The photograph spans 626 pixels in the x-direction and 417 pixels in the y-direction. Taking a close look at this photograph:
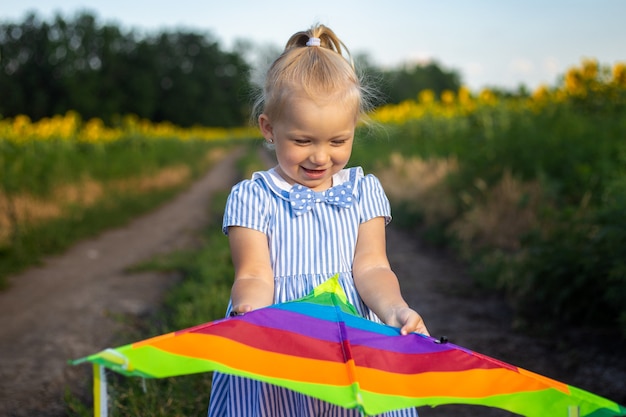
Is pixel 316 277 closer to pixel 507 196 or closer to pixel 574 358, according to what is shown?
pixel 574 358

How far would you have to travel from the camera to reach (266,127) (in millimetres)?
1873

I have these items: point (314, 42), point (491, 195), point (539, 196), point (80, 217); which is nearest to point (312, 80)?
point (314, 42)

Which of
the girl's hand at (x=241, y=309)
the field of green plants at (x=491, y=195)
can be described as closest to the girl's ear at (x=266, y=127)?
the field of green plants at (x=491, y=195)

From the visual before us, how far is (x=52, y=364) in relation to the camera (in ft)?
11.6

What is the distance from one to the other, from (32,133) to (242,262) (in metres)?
10.9

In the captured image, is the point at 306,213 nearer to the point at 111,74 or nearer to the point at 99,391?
the point at 99,391

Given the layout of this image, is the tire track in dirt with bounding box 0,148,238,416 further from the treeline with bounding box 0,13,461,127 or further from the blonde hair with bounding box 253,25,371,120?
the treeline with bounding box 0,13,461,127

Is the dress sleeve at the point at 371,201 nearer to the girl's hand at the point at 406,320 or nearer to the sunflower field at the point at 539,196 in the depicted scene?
the sunflower field at the point at 539,196

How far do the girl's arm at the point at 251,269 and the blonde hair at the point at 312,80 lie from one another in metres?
0.35

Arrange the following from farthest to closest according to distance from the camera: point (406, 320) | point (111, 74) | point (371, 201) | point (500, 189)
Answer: point (111, 74), point (500, 189), point (371, 201), point (406, 320)

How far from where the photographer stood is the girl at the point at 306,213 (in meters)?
1.73

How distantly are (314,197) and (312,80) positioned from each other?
34 centimetres

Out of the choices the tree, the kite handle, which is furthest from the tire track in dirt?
the tree

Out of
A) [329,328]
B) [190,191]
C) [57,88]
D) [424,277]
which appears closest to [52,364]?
[329,328]
